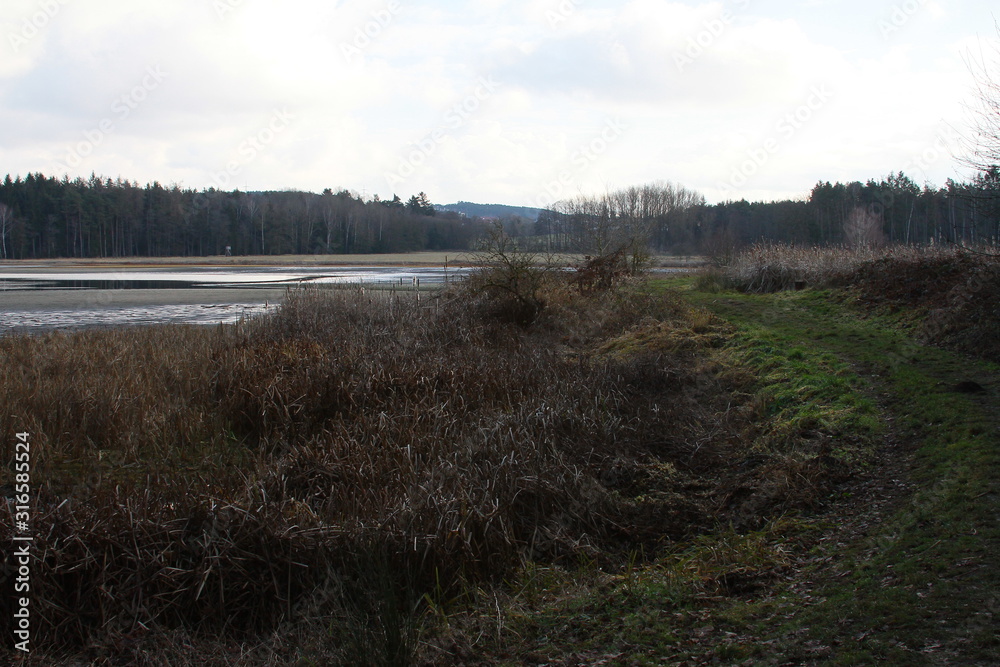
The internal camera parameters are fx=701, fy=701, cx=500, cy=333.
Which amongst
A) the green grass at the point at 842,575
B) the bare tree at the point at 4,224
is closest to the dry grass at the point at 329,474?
the green grass at the point at 842,575

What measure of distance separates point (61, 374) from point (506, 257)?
10582 millimetres

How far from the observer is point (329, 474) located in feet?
24.4

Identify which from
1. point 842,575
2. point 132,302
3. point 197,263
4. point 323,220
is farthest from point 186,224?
point 842,575

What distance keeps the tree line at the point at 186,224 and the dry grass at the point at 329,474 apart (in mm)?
69679

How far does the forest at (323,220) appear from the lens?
66.9 m

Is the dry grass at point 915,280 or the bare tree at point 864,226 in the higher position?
the bare tree at point 864,226

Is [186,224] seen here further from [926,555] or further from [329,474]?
[926,555]

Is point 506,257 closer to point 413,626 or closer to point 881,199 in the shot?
point 413,626

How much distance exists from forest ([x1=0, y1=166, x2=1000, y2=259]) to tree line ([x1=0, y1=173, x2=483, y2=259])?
0.15 m

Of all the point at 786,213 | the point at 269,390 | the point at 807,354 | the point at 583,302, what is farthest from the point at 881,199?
the point at 269,390

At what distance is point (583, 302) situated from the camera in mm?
19797

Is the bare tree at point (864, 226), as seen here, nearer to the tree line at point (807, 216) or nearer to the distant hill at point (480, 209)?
the tree line at point (807, 216)

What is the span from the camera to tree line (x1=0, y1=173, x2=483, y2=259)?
86.7m

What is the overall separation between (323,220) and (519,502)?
102468 millimetres
